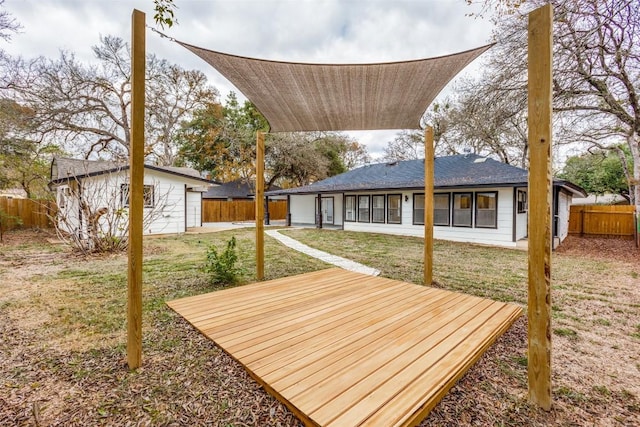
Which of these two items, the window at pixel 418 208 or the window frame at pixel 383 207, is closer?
the window at pixel 418 208

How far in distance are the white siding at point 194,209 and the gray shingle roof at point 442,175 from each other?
14.5ft

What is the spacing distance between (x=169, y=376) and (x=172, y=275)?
317 centimetres

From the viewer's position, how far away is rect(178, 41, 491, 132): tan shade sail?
128 inches

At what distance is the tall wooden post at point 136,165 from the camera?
Result: 1.97 meters

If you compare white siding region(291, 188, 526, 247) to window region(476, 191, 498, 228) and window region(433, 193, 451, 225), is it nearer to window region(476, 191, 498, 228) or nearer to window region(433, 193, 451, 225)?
window region(476, 191, 498, 228)

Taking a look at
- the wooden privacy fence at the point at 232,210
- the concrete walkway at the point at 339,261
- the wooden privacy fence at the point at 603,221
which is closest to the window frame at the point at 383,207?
the concrete walkway at the point at 339,261

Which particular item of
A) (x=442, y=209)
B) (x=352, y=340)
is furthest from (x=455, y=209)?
(x=352, y=340)

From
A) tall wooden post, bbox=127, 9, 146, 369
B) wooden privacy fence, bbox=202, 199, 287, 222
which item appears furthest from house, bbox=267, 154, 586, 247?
tall wooden post, bbox=127, 9, 146, 369

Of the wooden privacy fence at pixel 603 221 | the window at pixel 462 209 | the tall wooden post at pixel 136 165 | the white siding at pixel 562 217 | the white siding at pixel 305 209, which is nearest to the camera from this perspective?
the tall wooden post at pixel 136 165

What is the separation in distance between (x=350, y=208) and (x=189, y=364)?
12262 mm

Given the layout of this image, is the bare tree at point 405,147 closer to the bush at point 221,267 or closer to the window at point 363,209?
the window at point 363,209

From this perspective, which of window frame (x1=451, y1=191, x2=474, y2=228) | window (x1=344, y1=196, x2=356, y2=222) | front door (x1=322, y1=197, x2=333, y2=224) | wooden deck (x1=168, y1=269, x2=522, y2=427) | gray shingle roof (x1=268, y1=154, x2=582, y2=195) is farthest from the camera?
front door (x1=322, y1=197, x2=333, y2=224)

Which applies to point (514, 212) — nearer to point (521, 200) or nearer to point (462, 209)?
point (521, 200)

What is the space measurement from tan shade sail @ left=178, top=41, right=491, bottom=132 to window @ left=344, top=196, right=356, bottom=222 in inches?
356
